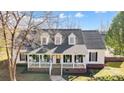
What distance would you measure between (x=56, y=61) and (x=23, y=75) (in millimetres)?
364

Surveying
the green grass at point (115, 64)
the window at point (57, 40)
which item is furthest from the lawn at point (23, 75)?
the green grass at point (115, 64)

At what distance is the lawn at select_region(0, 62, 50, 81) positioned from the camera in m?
3.72

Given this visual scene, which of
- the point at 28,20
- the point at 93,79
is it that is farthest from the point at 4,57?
the point at 93,79

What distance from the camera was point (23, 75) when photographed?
3742mm

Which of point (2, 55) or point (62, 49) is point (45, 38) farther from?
point (2, 55)

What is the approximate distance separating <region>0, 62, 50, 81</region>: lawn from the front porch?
74 millimetres

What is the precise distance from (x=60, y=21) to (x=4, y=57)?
67cm

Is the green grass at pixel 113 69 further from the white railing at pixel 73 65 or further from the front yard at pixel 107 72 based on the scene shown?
the white railing at pixel 73 65

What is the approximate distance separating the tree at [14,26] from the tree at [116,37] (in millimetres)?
652

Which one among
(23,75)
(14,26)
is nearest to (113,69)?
(23,75)
